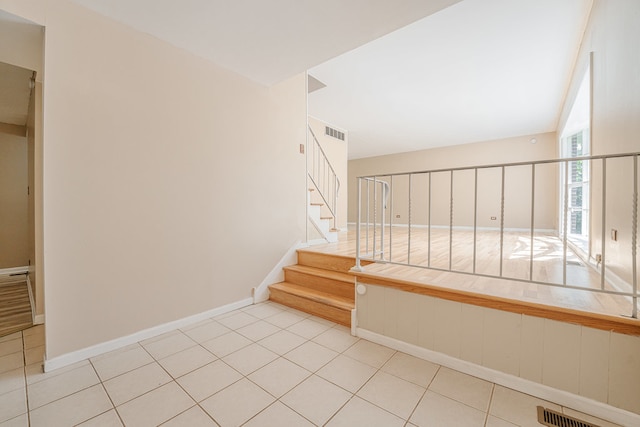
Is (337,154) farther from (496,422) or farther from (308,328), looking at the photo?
(496,422)

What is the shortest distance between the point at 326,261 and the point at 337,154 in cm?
392

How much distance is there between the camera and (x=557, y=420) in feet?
4.37

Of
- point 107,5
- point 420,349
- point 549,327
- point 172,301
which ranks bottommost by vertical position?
point 420,349

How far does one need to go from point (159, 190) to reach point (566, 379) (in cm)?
317

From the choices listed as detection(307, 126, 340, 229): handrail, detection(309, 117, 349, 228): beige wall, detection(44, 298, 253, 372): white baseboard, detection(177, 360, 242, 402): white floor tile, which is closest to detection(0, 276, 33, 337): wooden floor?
detection(44, 298, 253, 372): white baseboard

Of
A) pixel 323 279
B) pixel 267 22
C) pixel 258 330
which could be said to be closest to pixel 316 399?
pixel 258 330

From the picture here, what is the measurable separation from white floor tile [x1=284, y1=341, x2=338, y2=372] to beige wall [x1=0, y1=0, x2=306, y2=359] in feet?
3.78

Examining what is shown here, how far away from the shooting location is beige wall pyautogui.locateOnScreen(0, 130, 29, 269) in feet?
13.8

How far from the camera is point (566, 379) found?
1.45 meters

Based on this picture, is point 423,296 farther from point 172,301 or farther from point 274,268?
point 172,301

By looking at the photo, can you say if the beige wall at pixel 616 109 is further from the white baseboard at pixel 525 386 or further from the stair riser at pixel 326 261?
the stair riser at pixel 326 261

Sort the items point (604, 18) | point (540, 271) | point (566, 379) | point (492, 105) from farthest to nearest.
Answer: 1. point (492, 105)
2. point (540, 271)
3. point (604, 18)
4. point (566, 379)

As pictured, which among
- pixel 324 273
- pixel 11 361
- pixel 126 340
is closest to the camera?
pixel 11 361

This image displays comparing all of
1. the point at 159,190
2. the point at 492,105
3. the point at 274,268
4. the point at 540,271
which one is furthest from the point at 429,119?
the point at 159,190
